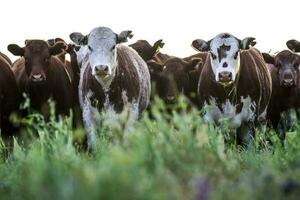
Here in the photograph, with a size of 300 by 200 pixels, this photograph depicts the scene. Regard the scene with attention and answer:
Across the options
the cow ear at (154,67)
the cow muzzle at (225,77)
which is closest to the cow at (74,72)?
the cow ear at (154,67)

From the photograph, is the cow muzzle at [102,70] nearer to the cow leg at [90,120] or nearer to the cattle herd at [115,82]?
the cattle herd at [115,82]

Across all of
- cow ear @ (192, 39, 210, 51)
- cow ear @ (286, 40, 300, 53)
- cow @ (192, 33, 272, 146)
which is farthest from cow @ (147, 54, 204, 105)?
cow ear @ (286, 40, 300, 53)

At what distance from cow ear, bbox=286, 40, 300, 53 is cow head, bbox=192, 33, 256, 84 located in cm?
329

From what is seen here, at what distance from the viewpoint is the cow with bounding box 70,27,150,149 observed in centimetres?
1172

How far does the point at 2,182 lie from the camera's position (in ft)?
19.6

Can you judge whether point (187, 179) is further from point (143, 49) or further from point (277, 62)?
point (143, 49)

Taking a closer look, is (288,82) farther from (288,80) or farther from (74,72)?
(74,72)

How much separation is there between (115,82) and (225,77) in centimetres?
187

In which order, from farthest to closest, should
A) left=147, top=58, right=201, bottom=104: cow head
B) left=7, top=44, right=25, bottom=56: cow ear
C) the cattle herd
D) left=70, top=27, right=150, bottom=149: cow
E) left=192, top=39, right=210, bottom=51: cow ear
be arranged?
1. left=147, top=58, right=201, bottom=104: cow head
2. left=192, top=39, right=210, bottom=51: cow ear
3. left=7, top=44, right=25, bottom=56: cow ear
4. the cattle herd
5. left=70, top=27, right=150, bottom=149: cow

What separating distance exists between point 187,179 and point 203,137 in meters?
0.48

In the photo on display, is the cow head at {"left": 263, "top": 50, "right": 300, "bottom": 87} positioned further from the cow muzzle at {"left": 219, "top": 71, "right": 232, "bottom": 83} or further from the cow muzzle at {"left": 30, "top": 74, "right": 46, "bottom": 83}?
the cow muzzle at {"left": 30, "top": 74, "right": 46, "bottom": 83}

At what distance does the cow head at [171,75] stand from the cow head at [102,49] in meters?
2.52

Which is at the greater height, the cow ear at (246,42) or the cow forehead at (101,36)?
the cow forehead at (101,36)

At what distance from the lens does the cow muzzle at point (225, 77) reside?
12.5 m
